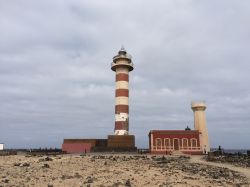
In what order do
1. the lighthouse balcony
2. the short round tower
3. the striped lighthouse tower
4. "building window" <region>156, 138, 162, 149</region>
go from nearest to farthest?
"building window" <region>156, 138, 162, 149</region>, the striped lighthouse tower, the lighthouse balcony, the short round tower

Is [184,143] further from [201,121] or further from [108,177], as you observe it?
[108,177]

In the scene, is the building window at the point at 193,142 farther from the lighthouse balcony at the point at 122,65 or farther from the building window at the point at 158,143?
the lighthouse balcony at the point at 122,65

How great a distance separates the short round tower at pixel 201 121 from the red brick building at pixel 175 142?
20.0 feet

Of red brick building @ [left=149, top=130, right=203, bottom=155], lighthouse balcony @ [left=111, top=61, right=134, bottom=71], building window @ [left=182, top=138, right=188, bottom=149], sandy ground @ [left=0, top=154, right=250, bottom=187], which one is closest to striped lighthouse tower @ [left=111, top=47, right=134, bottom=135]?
lighthouse balcony @ [left=111, top=61, right=134, bottom=71]

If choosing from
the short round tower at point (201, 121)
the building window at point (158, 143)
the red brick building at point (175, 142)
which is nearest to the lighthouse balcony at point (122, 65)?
the red brick building at point (175, 142)

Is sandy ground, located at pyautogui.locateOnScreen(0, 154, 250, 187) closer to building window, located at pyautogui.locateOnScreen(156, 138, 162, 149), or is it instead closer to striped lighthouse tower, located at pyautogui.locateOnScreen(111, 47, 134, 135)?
building window, located at pyautogui.locateOnScreen(156, 138, 162, 149)

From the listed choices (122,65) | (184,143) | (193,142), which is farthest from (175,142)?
(122,65)

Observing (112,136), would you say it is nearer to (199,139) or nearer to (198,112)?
(199,139)

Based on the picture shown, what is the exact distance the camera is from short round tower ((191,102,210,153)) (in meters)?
49.0

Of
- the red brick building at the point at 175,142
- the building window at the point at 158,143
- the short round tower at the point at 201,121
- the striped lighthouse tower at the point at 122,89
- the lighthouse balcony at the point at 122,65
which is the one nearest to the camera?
the red brick building at the point at 175,142

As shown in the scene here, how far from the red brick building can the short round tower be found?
240 inches

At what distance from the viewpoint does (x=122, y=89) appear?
4550 cm

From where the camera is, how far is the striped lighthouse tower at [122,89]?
1740 inches

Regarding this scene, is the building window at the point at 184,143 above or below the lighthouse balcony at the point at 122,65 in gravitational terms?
below
